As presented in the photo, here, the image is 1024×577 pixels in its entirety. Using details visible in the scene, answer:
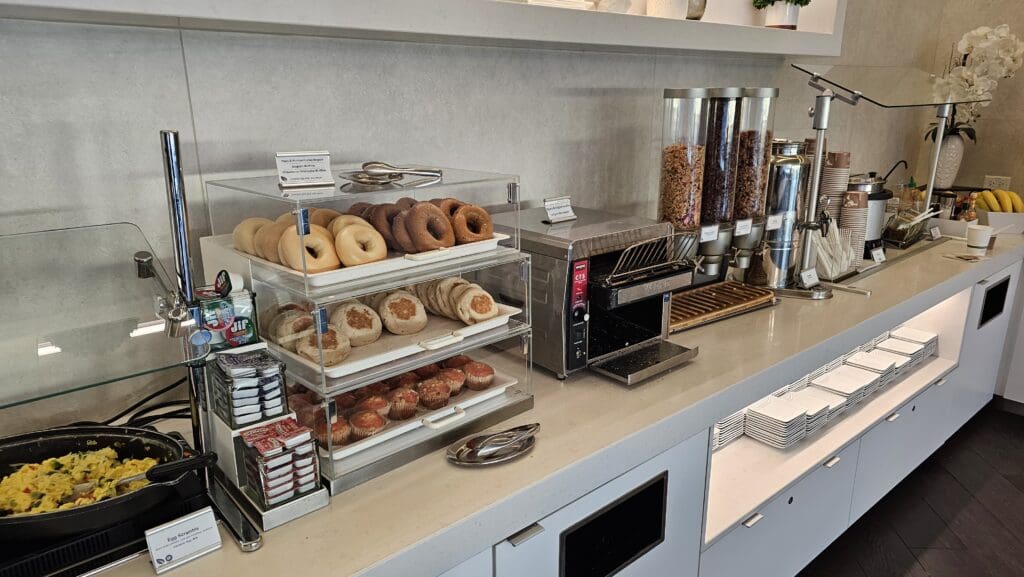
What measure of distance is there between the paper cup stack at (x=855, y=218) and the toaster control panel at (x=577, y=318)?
1348 mm

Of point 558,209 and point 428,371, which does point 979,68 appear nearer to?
point 558,209

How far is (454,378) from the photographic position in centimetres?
126

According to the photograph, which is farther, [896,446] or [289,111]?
[896,446]

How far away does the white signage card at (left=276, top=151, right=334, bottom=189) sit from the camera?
3.47ft

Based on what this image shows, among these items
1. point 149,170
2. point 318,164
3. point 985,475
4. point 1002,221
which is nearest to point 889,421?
point 985,475

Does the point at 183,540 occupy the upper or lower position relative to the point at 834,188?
lower

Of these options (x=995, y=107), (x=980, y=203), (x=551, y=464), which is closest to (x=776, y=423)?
(x=551, y=464)

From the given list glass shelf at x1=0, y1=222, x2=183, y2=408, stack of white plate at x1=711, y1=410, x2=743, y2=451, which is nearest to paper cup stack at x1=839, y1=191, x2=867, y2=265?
stack of white plate at x1=711, y1=410, x2=743, y2=451

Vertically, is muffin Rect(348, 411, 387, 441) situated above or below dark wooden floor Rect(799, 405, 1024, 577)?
above

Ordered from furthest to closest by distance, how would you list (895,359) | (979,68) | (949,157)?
(949,157), (979,68), (895,359)

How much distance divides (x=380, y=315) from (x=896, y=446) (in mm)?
1841

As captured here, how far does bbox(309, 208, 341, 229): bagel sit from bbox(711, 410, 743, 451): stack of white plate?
46.8 inches

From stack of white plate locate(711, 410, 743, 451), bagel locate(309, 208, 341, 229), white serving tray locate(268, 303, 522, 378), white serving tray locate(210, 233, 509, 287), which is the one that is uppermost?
bagel locate(309, 208, 341, 229)

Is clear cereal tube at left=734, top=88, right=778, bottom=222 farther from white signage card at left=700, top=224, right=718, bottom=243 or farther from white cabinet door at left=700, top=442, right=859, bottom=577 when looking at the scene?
white cabinet door at left=700, top=442, right=859, bottom=577
